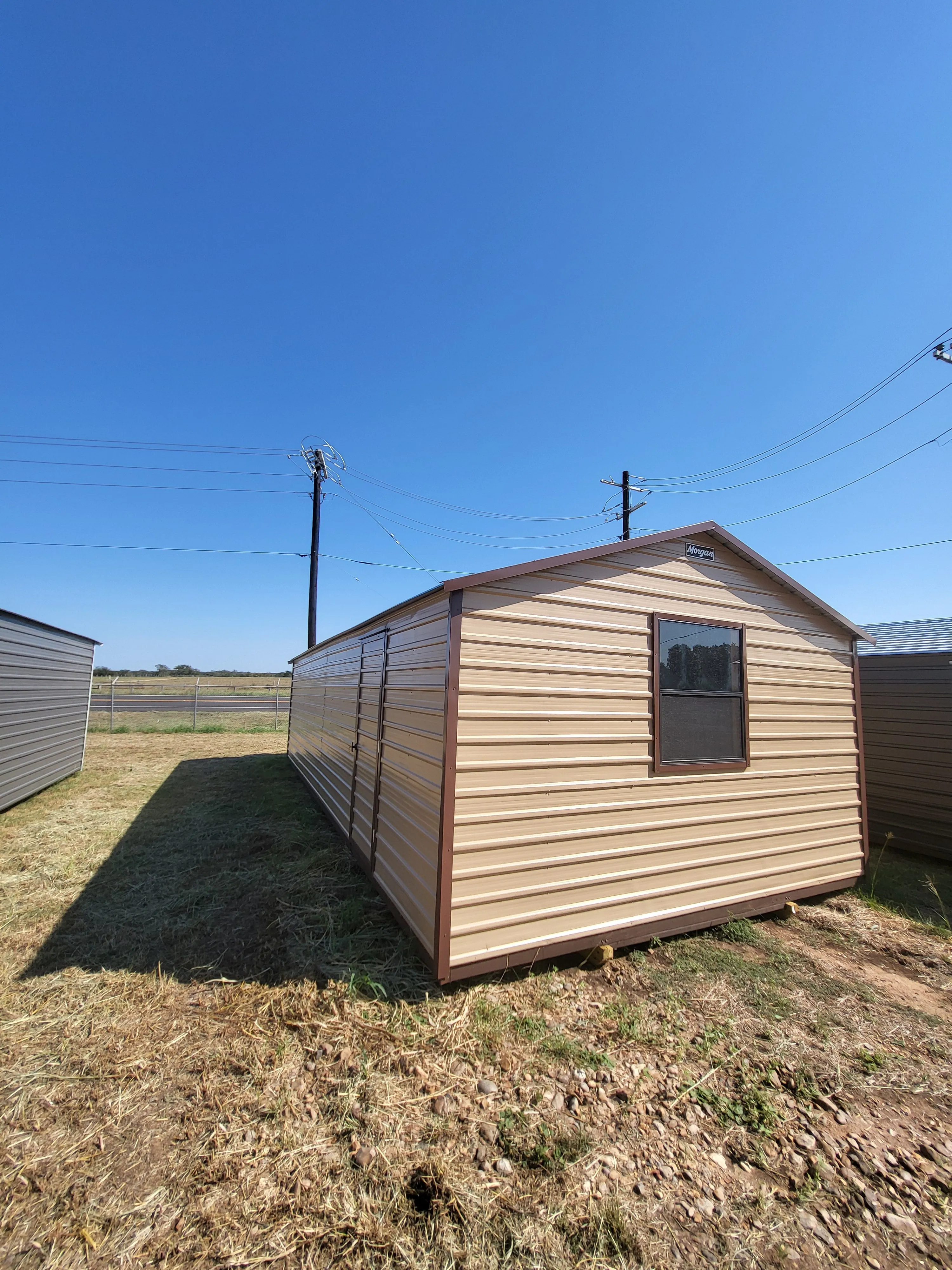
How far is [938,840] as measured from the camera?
6398mm

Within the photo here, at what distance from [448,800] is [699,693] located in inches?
95.5

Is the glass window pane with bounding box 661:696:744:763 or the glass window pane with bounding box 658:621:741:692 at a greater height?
the glass window pane with bounding box 658:621:741:692

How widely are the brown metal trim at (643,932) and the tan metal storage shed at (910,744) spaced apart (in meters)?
2.46

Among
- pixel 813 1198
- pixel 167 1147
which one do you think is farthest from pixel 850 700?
pixel 167 1147

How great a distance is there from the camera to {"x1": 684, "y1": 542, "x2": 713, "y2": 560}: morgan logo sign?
4461 millimetres

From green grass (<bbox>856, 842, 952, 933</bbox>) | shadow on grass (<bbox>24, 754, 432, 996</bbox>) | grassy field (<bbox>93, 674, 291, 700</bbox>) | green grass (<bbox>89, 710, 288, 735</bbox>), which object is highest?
grassy field (<bbox>93, 674, 291, 700</bbox>)

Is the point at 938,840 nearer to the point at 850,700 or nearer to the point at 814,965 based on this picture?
the point at 850,700

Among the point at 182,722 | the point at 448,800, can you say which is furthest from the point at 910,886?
the point at 182,722

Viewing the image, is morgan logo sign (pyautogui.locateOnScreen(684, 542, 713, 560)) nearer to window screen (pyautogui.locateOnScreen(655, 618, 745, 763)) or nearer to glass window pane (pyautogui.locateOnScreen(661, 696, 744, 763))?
window screen (pyautogui.locateOnScreen(655, 618, 745, 763))

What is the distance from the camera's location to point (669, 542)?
434cm

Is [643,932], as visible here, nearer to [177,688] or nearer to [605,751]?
[605,751]

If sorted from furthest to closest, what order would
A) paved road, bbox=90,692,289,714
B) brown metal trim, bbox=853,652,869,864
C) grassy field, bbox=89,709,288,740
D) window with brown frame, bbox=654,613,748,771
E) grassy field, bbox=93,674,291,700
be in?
paved road, bbox=90,692,289,714, grassy field, bbox=93,674,291,700, grassy field, bbox=89,709,288,740, brown metal trim, bbox=853,652,869,864, window with brown frame, bbox=654,613,748,771

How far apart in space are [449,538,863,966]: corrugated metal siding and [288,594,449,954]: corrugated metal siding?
27cm

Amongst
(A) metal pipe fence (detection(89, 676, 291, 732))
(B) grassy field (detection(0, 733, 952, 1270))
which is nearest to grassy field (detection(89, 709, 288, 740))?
(A) metal pipe fence (detection(89, 676, 291, 732))
